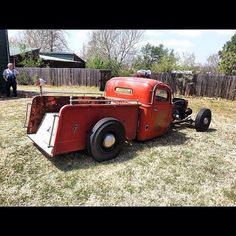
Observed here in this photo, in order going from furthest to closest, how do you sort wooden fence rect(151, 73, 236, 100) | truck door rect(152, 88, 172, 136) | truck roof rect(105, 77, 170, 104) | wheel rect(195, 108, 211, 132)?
wooden fence rect(151, 73, 236, 100)
wheel rect(195, 108, 211, 132)
truck door rect(152, 88, 172, 136)
truck roof rect(105, 77, 170, 104)

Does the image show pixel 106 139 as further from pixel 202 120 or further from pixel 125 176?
pixel 202 120

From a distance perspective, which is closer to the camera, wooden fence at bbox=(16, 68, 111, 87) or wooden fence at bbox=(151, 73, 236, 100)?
wooden fence at bbox=(151, 73, 236, 100)

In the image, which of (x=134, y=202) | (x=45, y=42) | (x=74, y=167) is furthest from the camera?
(x=45, y=42)

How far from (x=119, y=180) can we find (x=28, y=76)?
21119 millimetres

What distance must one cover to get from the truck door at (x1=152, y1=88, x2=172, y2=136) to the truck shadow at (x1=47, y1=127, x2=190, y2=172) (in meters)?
0.32

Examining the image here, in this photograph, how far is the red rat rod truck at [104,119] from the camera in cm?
442

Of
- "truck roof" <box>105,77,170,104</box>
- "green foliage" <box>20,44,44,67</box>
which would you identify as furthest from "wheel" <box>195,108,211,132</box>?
"green foliage" <box>20,44,44,67</box>

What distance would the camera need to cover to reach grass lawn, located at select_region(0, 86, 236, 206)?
375 cm

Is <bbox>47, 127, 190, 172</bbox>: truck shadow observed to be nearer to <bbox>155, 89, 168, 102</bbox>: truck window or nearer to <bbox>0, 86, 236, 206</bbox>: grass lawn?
<bbox>0, 86, 236, 206</bbox>: grass lawn

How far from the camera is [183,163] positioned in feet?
16.9

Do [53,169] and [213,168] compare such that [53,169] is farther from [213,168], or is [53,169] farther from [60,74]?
[60,74]

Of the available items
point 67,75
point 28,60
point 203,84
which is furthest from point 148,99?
point 28,60

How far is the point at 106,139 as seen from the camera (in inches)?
189

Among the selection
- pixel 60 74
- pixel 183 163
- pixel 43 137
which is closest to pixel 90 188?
pixel 43 137
